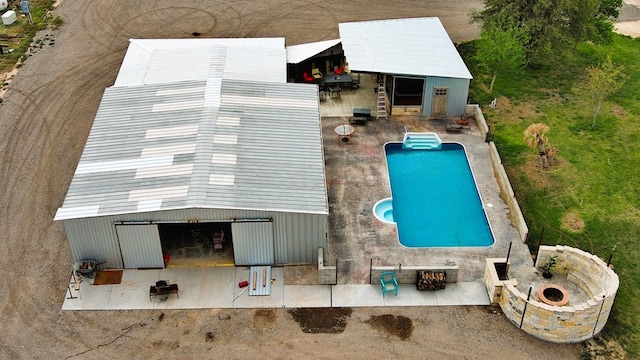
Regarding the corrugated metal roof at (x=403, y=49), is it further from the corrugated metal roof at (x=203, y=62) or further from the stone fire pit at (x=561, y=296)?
the stone fire pit at (x=561, y=296)

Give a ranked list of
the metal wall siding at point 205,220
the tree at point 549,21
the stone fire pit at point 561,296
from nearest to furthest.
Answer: the stone fire pit at point 561,296, the metal wall siding at point 205,220, the tree at point 549,21

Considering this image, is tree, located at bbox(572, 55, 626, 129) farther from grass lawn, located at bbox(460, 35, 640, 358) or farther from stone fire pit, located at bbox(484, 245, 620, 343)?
→ stone fire pit, located at bbox(484, 245, 620, 343)

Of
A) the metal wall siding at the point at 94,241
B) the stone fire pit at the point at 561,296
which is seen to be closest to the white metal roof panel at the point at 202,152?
the metal wall siding at the point at 94,241

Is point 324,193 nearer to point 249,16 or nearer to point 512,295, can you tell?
point 512,295

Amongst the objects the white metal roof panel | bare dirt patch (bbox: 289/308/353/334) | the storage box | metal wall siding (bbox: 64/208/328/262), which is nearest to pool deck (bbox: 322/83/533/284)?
metal wall siding (bbox: 64/208/328/262)

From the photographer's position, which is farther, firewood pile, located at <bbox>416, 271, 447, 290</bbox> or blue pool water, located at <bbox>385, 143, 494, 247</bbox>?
blue pool water, located at <bbox>385, 143, 494, 247</bbox>
